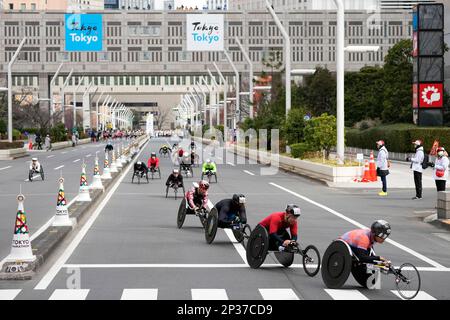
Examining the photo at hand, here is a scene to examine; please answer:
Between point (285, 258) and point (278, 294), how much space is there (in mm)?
2303

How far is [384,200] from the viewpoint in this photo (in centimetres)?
2655

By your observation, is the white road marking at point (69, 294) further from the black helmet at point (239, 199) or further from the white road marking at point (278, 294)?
the black helmet at point (239, 199)

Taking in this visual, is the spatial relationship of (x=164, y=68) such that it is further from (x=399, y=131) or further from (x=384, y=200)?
(x=384, y=200)

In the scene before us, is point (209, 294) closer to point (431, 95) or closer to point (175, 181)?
point (175, 181)

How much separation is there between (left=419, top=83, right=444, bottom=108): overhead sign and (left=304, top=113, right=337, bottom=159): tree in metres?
16.2

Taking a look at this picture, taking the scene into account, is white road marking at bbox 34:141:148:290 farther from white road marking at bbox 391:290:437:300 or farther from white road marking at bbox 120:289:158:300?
white road marking at bbox 391:290:437:300

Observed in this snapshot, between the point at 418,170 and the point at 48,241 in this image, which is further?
the point at 418,170

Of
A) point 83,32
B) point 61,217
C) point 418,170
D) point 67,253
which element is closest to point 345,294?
point 67,253

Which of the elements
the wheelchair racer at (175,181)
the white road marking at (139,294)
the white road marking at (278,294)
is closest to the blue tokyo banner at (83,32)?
the wheelchair racer at (175,181)

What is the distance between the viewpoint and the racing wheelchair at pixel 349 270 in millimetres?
11453

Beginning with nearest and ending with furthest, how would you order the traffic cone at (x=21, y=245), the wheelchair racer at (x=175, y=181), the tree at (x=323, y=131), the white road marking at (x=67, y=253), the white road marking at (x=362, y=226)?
1. the white road marking at (x=67, y=253)
2. the traffic cone at (x=21, y=245)
3. the white road marking at (x=362, y=226)
4. the wheelchair racer at (x=175, y=181)
5. the tree at (x=323, y=131)

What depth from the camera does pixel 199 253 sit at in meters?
15.3

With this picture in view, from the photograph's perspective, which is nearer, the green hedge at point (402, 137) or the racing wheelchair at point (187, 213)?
the racing wheelchair at point (187, 213)

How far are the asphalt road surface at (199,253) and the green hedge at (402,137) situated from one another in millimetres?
21814
